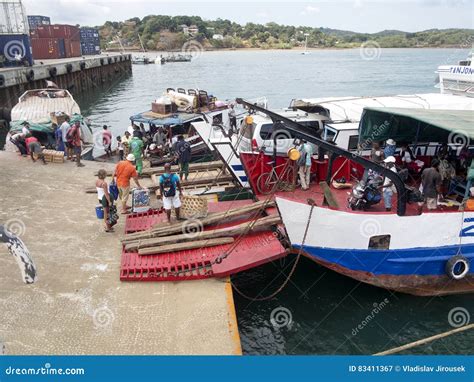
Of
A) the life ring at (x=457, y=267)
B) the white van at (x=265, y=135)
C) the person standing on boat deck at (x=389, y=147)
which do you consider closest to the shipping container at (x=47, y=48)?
the white van at (x=265, y=135)

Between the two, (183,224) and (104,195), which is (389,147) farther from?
(104,195)

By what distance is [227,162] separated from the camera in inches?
435

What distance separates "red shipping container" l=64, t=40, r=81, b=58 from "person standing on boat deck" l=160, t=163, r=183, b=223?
60.5 meters

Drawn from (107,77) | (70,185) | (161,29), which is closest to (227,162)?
(70,185)

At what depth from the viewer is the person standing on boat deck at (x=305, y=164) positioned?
9758mm

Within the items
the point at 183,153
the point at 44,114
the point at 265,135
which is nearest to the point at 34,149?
the point at 183,153

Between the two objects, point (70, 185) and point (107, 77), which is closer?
point (70, 185)

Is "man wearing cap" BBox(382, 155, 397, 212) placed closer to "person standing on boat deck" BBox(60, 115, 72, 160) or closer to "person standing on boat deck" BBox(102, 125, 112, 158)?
"person standing on boat deck" BBox(60, 115, 72, 160)

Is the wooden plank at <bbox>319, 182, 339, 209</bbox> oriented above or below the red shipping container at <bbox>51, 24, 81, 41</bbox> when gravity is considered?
below

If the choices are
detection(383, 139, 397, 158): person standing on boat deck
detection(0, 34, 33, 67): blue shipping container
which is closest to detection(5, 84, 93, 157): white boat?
detection(383, 139, 397, 158): person standing on boat deck

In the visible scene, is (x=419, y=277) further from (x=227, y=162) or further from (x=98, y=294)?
(x=98, y=294)

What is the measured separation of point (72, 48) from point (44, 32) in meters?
4.50

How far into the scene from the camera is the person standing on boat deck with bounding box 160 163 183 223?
8836 millimetres

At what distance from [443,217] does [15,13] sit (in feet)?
134
